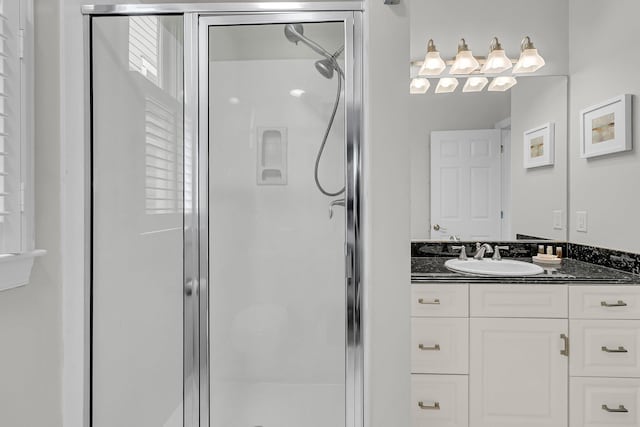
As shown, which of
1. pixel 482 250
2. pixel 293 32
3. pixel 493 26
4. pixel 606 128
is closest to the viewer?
pixel 293 32

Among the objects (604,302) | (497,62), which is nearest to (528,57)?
(497,62)

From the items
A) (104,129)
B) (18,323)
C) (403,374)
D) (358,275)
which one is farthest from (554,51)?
(18,323)

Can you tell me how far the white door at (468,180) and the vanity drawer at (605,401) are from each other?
0.90m

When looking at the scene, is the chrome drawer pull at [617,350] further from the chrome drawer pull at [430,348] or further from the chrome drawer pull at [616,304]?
the chrome drawer pull at [430,348]

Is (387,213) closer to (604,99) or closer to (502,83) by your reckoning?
(502,83)

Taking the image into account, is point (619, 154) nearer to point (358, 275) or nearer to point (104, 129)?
point (358, 275)

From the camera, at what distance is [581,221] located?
2180mm

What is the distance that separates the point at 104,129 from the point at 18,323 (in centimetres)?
75

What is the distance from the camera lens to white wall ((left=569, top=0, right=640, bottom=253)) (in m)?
1.88

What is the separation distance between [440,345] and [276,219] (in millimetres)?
1019

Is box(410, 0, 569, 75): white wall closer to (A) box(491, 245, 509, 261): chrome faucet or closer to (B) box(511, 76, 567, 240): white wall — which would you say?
(B) box(511, 76, 567, 240): white wall

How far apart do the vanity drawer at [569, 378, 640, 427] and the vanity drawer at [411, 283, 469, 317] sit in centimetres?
62

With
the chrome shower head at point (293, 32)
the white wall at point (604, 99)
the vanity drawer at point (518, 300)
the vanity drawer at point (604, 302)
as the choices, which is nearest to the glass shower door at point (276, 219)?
the chrome shower head at point (293, 32)

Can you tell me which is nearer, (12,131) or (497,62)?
(12,131)
